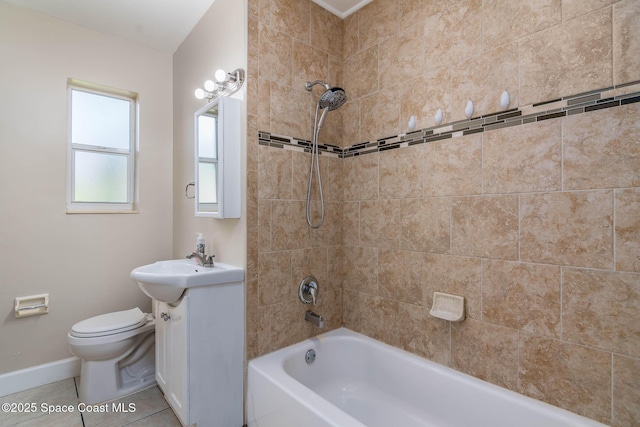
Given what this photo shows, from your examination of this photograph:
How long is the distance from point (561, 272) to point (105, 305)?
303 centimetres

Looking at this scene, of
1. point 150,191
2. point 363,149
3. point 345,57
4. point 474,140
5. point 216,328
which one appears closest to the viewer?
point 474,140

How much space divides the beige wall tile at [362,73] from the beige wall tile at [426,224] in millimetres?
846

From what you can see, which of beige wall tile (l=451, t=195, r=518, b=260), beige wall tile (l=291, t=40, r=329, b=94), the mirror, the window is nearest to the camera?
beige wall tile (l=451, t=195, r=518, b=260)

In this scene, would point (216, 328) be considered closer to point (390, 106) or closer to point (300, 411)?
point (300, 411)

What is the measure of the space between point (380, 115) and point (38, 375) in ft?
9.84

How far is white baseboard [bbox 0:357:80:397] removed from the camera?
2008 millimetres

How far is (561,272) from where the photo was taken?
1254mm

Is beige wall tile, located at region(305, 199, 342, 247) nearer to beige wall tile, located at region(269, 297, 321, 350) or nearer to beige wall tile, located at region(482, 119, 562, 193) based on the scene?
beige wall tile, located at region(269, 297, 321, 350)

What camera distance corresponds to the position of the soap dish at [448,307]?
60.4 inches

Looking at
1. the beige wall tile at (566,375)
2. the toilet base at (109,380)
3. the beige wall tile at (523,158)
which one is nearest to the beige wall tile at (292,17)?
the beige wall tile at (523,158)

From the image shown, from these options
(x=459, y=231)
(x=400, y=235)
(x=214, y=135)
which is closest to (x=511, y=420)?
(x=459, y=231)

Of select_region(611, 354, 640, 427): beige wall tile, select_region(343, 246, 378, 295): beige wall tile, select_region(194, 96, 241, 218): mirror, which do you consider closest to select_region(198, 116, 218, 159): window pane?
select_region(194, 96, 241, 218): mirror

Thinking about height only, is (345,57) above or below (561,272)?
above

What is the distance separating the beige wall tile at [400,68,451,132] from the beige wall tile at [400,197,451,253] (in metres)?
0.45
